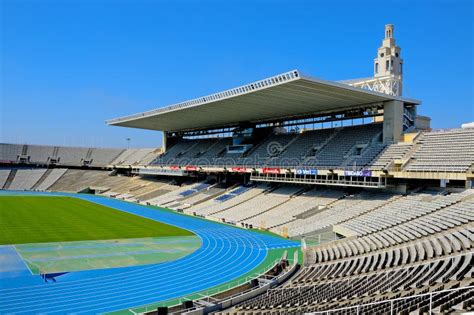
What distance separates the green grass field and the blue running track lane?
22.9 ft

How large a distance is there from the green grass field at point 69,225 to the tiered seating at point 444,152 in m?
16.6

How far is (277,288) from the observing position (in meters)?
16.1

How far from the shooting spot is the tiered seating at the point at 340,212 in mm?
28188

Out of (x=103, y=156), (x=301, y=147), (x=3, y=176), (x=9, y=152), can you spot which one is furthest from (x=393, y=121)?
(x=9, y=152)

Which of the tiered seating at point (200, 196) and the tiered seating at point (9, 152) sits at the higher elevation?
the tiered seating at point (9, 152)

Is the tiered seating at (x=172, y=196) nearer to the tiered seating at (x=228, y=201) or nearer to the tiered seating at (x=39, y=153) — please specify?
the tiered seating at (x=228, y=201)

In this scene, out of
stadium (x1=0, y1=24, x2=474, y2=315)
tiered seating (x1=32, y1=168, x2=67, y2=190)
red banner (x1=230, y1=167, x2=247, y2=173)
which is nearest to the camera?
stadium (x1=0, y1=24, x2=474, y2=315)

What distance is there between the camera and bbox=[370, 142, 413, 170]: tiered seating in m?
30.3

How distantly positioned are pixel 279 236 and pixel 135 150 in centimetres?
5323

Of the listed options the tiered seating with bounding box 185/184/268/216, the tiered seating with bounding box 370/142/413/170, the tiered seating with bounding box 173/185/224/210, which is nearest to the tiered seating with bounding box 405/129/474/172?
the tiered seating with bounding box 370/142/413/170

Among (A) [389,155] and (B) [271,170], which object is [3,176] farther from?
(A) [389,155]

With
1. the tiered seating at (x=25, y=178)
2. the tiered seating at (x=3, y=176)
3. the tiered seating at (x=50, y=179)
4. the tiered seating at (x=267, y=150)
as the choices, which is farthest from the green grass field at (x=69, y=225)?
the tiered seating at (x=3, y=176)

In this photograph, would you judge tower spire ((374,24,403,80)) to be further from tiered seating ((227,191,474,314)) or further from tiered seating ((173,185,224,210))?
tiered seating ((227,191,474,314))

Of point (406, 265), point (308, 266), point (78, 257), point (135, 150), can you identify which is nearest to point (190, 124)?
point (135, 150)
